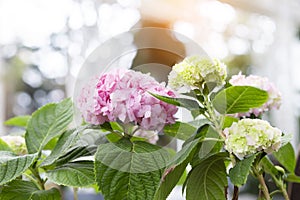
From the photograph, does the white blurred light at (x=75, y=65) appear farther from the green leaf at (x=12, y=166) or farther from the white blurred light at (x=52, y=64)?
the green leaf at (x=12, y=166)

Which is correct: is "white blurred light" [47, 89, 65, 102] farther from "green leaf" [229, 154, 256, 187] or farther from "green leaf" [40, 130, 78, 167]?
"green leaf" [229, 154, 256, 187]

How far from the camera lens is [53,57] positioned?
2695 millimetres

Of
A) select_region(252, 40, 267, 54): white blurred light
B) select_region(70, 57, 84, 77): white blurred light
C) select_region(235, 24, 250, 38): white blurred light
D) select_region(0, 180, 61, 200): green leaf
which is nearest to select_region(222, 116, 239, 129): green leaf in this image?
select_region(0, 180, 61, 200): green leaf

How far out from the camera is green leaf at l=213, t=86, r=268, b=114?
56 centimetres

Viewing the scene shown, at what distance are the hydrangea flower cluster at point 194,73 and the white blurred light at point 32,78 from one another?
2244 mm

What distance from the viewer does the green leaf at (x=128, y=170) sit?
51 centimetres

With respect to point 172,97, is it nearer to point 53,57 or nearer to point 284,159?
point 284,159

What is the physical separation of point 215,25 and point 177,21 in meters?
0.33

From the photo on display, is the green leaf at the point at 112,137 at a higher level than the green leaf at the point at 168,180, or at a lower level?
higher

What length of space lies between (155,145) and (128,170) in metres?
0.06

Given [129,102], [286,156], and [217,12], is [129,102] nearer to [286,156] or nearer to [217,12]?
[286,156]

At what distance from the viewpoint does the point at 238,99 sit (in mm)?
573

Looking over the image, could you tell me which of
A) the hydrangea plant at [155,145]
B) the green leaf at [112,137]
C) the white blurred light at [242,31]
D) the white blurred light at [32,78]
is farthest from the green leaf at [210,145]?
the white blurred light at [242,31]

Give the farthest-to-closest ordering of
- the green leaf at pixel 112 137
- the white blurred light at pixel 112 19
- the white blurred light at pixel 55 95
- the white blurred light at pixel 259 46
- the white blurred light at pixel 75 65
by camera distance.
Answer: the white blurred light at pixel 259 46, the white blurred light at pixel 55 95, the white blurred light at pixel 75 65, the white blurred light at pixel 112 19, the green leaf at pixel 112 137
